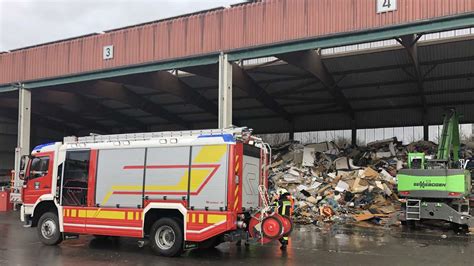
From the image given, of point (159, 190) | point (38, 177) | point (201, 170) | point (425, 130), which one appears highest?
point (425, 130)

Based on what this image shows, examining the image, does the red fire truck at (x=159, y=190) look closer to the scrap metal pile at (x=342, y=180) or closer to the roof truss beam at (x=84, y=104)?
the scrap metal pile at (x=342, y=180)

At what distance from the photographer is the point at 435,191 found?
49.0 feet

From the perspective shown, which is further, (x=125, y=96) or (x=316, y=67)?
(x=125, y=96)

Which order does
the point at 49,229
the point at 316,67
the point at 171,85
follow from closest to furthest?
the point at 49,229 < the point at 316,67 < the point at 171,85

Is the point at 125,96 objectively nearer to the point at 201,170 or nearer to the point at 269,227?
the point at 201,170

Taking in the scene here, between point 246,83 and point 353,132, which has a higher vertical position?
point 246,83

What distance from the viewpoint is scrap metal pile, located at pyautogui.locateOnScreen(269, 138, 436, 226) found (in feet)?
58.1

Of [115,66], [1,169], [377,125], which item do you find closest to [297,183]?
[115,66]

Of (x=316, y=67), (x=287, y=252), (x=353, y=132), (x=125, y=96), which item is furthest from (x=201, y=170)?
(x=353, y=132)

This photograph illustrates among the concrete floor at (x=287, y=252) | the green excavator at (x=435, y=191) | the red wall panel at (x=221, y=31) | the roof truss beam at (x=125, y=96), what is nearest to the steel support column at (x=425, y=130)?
the green excavator at (x=435, y=191)

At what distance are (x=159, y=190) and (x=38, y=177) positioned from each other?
402 centimetres

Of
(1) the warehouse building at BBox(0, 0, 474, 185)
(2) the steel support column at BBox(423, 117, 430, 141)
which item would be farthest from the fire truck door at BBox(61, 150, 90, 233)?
(2) the steel support column at BBox(423, 117, 430, 141)

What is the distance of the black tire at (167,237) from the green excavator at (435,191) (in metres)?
9.28

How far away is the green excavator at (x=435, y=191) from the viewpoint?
48.3 feet
